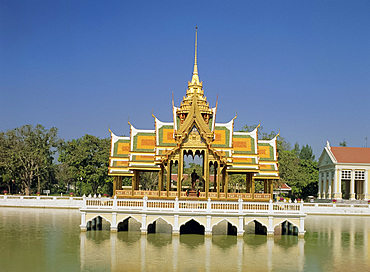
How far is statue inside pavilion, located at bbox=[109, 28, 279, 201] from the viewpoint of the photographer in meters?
28.5

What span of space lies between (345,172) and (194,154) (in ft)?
157

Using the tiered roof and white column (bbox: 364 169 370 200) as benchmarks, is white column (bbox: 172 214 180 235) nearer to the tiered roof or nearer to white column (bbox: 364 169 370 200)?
the tiered roof

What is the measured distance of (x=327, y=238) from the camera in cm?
2914

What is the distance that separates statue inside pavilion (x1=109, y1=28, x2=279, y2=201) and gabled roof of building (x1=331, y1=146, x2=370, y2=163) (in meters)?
40.9

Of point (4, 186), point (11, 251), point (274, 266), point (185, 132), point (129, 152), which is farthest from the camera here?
point (4, 186)

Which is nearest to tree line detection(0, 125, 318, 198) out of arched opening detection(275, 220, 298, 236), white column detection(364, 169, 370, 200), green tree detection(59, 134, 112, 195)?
green tree detection(59, 134, 112, 195)

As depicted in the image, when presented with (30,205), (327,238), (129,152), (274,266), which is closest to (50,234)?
(129,152)

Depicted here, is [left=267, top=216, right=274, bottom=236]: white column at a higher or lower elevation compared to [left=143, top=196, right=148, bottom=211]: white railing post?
lower

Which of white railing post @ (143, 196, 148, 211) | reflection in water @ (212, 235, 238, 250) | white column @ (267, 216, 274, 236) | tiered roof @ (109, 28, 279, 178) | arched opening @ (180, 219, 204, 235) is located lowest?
reflection in water @ (212, 235, 238, 250)

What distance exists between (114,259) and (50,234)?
9469 mm

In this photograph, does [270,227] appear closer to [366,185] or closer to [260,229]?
[260,229]

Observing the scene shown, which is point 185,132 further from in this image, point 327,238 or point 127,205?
point 327,238

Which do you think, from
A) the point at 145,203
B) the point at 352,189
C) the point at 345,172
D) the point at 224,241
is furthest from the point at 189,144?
Result: the point at 345,172

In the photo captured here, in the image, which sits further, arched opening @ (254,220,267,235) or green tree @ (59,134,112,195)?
green tree @ (59,134,112,195)
